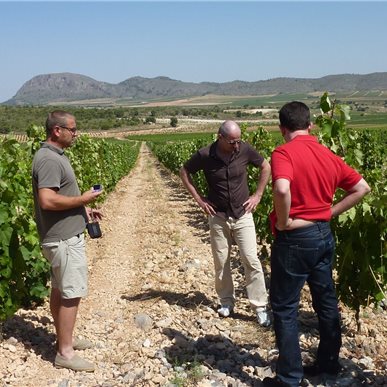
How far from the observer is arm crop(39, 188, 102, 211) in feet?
12.9

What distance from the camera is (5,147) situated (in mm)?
5520

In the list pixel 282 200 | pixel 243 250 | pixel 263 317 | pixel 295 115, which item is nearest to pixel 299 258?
pixel 282 200

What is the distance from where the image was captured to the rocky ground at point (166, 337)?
13.8ft

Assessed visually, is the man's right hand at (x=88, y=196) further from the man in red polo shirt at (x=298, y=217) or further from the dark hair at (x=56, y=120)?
the man in red polo shirt at (x=298, y=217)

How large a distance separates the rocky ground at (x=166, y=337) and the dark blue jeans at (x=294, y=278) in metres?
0.52

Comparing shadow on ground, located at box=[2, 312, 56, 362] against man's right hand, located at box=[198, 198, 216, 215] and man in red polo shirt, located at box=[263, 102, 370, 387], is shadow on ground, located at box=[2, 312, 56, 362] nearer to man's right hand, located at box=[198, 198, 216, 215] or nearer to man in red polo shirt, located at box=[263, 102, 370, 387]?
man's right hand, located at box=[198, 198, 216, 215]

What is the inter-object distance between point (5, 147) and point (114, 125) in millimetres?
94947

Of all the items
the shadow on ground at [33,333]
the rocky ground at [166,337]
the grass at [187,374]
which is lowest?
the rocky ground at [166,337]

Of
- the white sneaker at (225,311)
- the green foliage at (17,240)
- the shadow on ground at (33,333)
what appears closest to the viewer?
the green foliage at (17,240)

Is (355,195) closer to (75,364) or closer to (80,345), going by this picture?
(75,364)

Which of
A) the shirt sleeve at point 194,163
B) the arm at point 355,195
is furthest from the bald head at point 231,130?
the arm at point 355,195

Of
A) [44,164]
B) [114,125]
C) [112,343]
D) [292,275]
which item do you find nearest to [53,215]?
[44,164]

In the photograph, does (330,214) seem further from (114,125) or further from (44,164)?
(114,125)

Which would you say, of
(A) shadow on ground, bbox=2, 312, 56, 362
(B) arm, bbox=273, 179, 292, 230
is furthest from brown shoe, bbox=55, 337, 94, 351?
(B) arm, bbox=273, 179, 292, 230
